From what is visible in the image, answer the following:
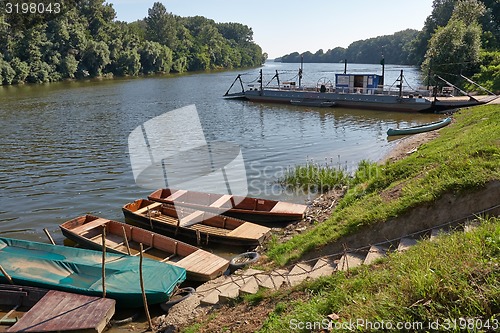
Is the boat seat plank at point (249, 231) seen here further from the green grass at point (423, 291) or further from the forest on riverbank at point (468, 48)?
the forest on riverbank at point (468, 48)

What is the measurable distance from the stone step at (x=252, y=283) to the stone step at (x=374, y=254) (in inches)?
88.3

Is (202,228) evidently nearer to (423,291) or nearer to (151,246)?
(151,246)

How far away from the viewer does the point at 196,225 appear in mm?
14594

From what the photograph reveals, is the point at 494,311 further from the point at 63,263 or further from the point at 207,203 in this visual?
the point at 207,203

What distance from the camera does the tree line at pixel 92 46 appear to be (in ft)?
223

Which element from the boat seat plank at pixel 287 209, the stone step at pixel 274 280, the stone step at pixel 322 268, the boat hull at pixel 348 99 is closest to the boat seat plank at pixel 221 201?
the boat seat plank at pixel 287 209

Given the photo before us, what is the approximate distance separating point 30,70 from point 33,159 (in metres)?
53.9

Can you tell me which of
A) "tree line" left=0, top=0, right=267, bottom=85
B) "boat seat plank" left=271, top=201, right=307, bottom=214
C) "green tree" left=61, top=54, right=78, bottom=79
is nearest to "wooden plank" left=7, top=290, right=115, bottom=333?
"boat seat plank" left=271, top=201, right=307, bottom=214

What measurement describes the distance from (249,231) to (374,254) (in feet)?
19.0

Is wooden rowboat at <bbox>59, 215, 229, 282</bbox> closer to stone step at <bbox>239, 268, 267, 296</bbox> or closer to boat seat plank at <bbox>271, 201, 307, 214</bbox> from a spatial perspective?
stone step at <bbox>239, 268, 267, 296</bbox>

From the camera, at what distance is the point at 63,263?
10750mm

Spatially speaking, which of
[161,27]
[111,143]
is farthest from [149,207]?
[161,27]

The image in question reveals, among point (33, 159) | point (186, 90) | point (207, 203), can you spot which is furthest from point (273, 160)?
point (186, 90)

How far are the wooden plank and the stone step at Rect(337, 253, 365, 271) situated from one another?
507 centimetres
